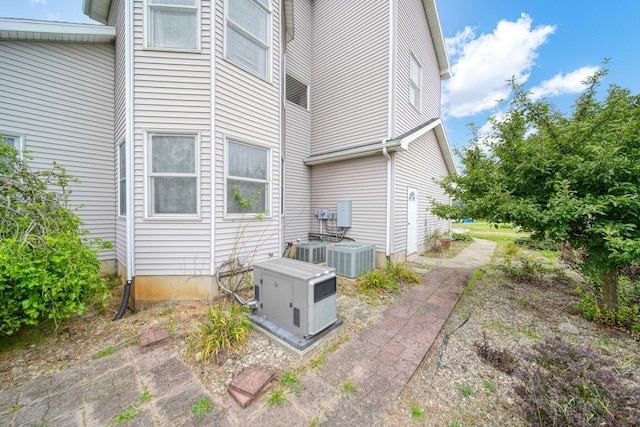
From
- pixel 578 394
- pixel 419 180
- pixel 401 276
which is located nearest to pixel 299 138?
pixel 419 180

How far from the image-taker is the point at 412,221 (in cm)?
777

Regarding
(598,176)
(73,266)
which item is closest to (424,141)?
(598,176)

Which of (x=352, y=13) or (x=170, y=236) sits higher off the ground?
(x=352, y=13)

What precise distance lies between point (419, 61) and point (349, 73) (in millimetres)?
2947

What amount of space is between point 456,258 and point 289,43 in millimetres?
9399

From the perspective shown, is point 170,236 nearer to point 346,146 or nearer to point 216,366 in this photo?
point 216,366

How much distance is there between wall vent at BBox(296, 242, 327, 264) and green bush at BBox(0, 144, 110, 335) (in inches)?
171

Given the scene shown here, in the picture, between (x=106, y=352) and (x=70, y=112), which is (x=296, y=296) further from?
(x=70, y=112)

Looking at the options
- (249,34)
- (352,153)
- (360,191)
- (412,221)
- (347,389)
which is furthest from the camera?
(412,221)

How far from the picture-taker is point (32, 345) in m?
2.93

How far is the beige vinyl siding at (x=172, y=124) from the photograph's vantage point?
4043 mm

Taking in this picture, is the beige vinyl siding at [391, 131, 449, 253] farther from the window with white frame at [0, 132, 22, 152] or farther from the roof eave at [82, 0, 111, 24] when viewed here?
the window with white frame at [0, 132, 22, 152]

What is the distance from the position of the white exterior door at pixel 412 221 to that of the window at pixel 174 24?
21.7 feet

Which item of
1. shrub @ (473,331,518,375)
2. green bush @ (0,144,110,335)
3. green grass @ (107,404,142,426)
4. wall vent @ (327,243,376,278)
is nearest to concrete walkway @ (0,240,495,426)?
green grass @ (107,404,142,426)
